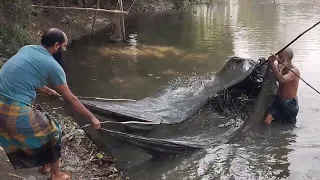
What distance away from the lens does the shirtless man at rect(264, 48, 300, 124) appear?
5.75m

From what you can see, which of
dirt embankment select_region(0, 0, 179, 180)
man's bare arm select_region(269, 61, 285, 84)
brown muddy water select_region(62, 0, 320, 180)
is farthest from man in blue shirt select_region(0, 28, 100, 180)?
man's bare arm select_region(269, 61, 285, 84)

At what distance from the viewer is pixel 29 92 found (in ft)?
10.4

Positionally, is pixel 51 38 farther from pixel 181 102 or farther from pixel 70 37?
pixel 70 37

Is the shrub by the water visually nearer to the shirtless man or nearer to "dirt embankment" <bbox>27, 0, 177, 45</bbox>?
"dirt embankment" <bbox>27, 0, 177, 45</bbox>

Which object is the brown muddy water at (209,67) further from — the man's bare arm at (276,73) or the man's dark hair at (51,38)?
the man's dark hair at (51,38)

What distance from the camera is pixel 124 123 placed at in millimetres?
4457

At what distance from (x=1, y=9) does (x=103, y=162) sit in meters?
6.29

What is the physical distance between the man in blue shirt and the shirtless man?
3.35 m

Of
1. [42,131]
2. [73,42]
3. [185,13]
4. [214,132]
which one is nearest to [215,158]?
[214,132]

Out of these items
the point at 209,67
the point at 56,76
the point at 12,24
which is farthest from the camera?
the point at 209,67

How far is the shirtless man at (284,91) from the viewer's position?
575cm

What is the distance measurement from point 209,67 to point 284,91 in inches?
206

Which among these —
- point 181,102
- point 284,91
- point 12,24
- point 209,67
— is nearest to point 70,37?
point 12,24

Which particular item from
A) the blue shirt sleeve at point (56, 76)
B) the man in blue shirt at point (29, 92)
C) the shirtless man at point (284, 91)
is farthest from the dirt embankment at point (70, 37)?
→ the shirtless man at point (284, 91)
